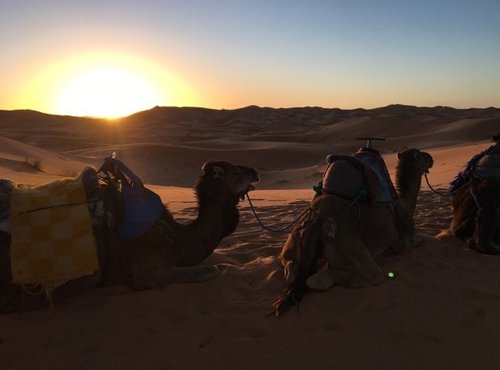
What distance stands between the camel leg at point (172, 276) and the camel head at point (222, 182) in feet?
2.37

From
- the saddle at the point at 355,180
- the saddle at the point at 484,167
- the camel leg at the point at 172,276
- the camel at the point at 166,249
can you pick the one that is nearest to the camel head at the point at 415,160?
Result: the saddle at the point at 484,167

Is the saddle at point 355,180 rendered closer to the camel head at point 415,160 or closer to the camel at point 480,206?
the camel head at point 415,160

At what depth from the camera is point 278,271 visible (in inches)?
206

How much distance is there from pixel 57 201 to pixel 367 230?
2.92 metres

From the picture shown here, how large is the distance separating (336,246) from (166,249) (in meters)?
1.60

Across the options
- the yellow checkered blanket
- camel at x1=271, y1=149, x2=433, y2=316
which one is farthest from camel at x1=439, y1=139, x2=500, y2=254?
the yellow checkered blanket

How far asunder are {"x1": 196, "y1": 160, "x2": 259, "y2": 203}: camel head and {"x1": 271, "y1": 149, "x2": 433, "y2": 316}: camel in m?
0.72

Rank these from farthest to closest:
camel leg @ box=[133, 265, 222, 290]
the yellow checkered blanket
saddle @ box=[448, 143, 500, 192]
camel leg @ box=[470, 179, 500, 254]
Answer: saddle @ box=[448, 143, 500, 192] → camel leg @ box=[470, 179, 500, 254] → camel leg @ box=[133, 265, 222, 290] → the yellow checkered blanket

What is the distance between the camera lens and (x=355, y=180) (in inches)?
203

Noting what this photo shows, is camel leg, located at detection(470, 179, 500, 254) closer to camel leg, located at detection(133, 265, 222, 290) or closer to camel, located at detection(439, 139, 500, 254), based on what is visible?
camel, located at detection(439, 139, 500, 254)

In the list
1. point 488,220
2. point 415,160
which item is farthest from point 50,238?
point 488,220

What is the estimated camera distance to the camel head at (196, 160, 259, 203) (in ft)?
17.1

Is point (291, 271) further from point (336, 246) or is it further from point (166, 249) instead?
point (166, 249)

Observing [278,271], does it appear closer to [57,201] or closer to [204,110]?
[57,201]
